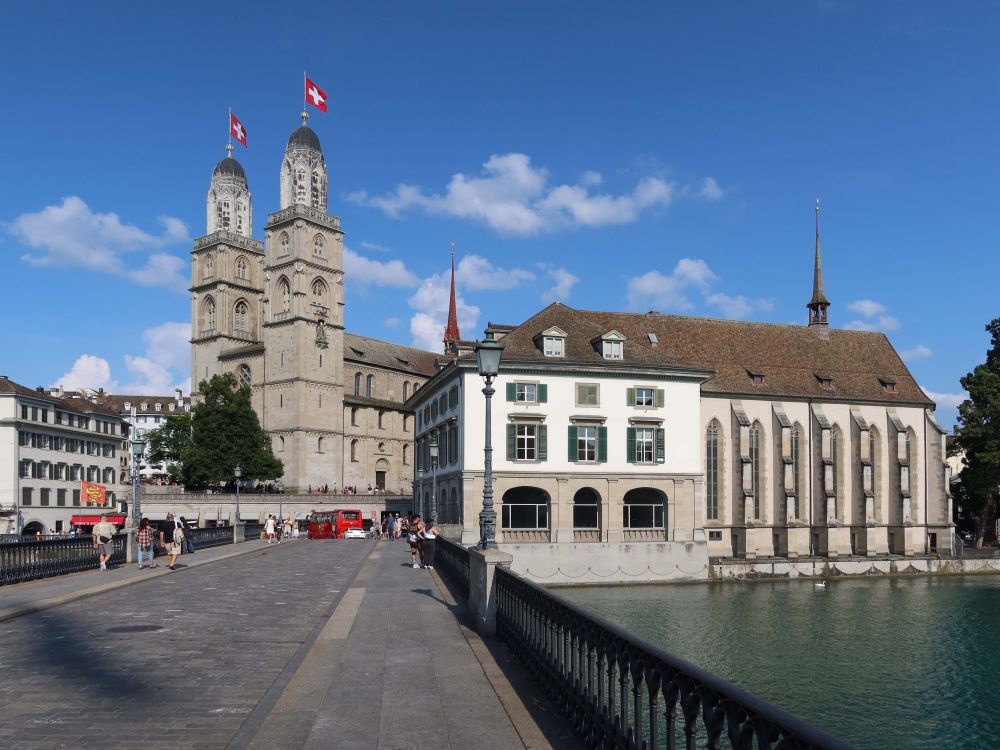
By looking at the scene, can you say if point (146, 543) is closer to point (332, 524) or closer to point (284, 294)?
point (332, 524)

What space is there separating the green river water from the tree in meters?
11.5

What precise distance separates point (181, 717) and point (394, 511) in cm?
8080

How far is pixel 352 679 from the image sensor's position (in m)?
10.6

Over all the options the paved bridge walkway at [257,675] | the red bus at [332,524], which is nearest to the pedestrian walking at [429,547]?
the paved bridge walkway at [257,675]

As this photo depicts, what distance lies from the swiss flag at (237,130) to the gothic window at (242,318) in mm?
18771

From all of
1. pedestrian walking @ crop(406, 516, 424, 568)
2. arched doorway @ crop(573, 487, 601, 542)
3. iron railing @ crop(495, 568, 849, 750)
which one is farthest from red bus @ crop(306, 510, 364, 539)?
iron railing @ crop(495, 568, 849, 750)

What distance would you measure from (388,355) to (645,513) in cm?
6378

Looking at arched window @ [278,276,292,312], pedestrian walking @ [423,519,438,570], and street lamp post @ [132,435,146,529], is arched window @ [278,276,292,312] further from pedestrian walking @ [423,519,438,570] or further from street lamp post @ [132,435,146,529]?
pedestrian walking @ [423,519,438,570]

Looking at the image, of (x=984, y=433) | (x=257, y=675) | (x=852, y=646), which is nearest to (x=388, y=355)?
(x=984, y=433)

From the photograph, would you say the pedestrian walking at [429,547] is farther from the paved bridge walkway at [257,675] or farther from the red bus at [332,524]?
the red bus at [332,524]

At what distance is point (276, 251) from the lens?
95.8 meters

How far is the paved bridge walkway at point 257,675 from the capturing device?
823 centimetres

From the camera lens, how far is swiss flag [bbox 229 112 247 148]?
102 meters

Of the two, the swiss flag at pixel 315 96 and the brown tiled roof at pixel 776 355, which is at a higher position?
the swiss flag at pixel 315 96
